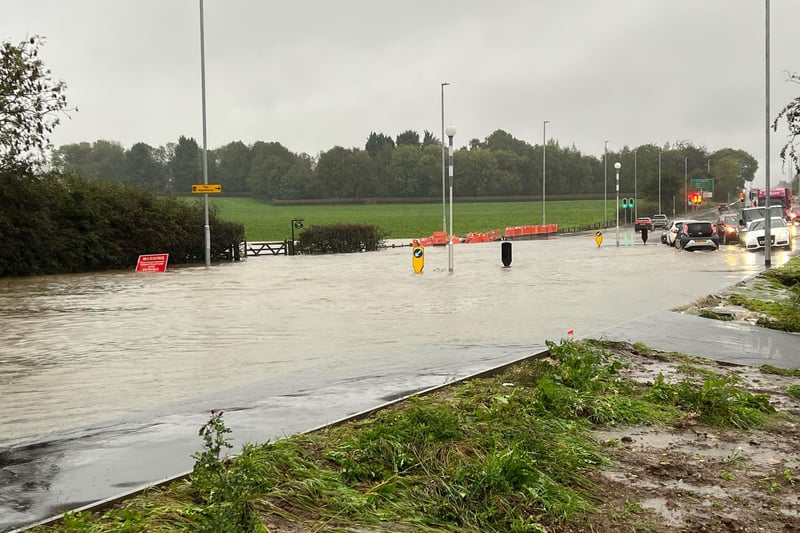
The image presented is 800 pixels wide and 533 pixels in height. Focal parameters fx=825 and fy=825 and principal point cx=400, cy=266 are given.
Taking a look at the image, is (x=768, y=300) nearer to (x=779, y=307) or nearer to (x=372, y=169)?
(x=779, y=307)

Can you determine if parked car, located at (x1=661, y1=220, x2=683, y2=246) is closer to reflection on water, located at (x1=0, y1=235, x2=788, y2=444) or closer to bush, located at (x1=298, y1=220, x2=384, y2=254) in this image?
reflection on water, located at (x1=0, y1=235, x2=788, y2=444)

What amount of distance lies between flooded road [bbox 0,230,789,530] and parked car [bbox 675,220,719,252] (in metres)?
15.3

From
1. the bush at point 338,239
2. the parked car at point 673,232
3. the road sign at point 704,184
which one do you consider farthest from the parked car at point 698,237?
the road sign at point 704,184

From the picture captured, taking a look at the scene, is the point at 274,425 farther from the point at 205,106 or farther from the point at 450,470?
the point at 205,106

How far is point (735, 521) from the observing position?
4.76m

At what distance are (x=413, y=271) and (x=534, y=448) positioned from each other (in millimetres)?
25119

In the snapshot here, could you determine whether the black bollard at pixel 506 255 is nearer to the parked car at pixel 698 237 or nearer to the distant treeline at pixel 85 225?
the parked car at pixel 698 237

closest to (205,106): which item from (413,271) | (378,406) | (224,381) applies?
(413,271)

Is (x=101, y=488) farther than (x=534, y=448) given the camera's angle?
No

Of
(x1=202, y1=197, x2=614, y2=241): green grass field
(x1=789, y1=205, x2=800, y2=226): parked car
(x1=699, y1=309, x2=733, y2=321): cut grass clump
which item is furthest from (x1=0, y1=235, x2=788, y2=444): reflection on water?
(x1=202, y1=197, x2=614, y2=241): green grass field

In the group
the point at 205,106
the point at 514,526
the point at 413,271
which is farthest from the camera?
the point at 205,106

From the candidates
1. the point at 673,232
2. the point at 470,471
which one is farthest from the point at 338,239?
the point at 470,471

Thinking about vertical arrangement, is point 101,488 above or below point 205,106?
below

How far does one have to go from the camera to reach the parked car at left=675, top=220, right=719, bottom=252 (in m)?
43.3
